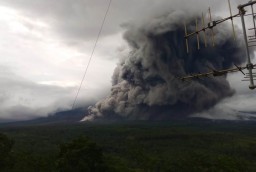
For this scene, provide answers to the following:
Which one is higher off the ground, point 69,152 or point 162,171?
point 69,152

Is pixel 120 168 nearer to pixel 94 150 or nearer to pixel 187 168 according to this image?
pixel 94 150

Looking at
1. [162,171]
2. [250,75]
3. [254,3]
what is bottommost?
[162,171]

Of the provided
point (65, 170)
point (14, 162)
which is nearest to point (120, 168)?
A: point (65, 170)

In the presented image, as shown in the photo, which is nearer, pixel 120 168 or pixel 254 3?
pixel 254 3

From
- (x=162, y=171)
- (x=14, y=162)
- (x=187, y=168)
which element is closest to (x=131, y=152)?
(x=162, y=171)

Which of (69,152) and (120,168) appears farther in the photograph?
(120,168)

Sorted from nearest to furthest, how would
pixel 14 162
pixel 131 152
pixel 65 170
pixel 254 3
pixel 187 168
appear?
1. pixel 254 3
2. pixel 65 170
3. pixel 14 162
4. pixel 187 168
5. pixel 131 152

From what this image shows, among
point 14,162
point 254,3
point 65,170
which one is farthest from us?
point 14,162

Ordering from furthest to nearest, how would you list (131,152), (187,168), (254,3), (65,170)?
(131,152) → (187,168) → (65,170) → (254,3)

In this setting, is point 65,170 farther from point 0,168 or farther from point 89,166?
point 0,168
